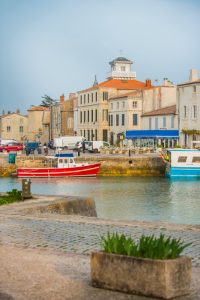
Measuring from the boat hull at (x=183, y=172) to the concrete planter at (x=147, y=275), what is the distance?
51038 mm

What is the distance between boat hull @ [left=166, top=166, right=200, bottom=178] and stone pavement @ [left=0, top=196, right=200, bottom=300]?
41.4 m

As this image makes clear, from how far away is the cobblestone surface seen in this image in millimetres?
11484

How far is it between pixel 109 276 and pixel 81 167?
52.7 metres

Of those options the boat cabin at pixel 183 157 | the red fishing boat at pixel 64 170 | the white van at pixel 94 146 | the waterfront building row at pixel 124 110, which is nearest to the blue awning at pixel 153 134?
the waterfront building row at pixel 124 110

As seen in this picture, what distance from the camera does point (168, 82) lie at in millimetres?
90938

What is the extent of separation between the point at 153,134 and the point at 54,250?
6624 centimetres

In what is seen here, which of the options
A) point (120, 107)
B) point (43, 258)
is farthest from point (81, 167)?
point (43, 258)

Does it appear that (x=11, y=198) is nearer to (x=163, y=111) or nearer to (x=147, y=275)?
(x=147, y=275)

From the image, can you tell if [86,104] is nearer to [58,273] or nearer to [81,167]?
[81,167]

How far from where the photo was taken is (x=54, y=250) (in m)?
11.0

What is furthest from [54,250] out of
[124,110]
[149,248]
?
→ [124,110]

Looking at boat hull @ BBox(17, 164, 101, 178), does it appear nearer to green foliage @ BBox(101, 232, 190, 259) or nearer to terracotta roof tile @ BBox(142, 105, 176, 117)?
terracotta roof tile @ BBox(142, 105, 176, 117)

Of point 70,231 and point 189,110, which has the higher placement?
point 189,110

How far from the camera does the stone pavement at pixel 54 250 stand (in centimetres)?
789
